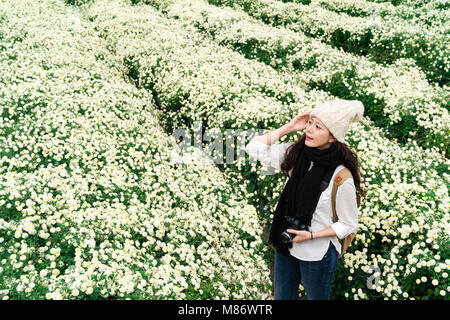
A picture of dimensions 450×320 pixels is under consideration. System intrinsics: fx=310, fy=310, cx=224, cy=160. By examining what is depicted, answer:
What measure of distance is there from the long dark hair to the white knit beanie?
18cm

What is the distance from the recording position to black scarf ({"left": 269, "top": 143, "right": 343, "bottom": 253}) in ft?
9.28

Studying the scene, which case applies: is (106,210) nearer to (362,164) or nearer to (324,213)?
(324,213)

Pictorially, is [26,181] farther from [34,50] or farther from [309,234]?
[34,50]

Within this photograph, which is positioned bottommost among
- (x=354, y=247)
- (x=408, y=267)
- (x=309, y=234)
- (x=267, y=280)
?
(x=267, y=280)

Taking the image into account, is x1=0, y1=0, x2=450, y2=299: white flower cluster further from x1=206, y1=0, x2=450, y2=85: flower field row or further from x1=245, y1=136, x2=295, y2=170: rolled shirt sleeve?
x1=206, y1=0, x2=450, y2=85: flower field row

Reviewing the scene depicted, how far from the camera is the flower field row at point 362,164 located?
3.98 m

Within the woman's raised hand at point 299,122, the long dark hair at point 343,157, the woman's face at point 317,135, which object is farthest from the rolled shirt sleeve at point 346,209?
the woman's raised hand at point 299,122

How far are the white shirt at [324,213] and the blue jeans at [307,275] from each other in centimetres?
9

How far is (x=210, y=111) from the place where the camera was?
322 inches

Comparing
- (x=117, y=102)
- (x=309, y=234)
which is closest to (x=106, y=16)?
(x=117, y=102)

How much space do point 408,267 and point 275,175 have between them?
8.94 feet

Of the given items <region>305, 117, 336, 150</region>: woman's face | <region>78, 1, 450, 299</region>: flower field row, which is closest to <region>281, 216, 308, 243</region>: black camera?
<region>305, 117, 336, 150</region>: woman's face

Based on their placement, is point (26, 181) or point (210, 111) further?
point (210, 111)

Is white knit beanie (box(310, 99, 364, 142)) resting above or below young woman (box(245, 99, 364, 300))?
above
